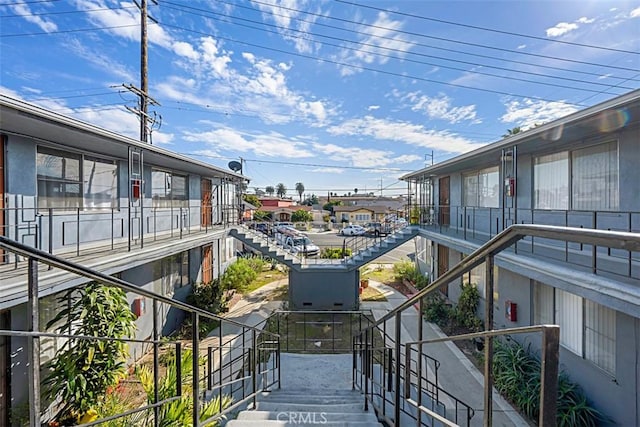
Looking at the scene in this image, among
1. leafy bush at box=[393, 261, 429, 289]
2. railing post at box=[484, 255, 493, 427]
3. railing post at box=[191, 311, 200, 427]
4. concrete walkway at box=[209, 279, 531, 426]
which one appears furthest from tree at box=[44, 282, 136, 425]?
leafy bush at box=[393, 261, 429, 289]

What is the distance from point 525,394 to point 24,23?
18.8m

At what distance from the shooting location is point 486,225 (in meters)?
11.4

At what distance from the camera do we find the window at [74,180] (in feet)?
22.1

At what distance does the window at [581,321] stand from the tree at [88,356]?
7869 mm

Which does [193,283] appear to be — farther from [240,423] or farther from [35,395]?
[35,395]

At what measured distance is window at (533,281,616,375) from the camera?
19.0 ft

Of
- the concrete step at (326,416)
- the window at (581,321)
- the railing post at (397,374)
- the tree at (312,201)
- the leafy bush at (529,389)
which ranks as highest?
the tree at (312,201)

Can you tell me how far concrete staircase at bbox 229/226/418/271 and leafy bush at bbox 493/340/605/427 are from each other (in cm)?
596

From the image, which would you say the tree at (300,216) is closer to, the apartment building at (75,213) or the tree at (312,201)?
the tree at (312,201)

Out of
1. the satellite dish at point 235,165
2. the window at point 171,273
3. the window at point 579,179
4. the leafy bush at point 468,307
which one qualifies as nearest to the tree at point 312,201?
the satellite dish at point 235,165

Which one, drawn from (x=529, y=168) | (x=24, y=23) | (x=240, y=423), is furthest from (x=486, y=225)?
(x=24, y=23)

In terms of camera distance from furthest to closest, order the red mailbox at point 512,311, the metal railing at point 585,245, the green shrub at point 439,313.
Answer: the green shrub at point 439,313 → the red mailbox at point 512,311 → the metal railing at point 585,245

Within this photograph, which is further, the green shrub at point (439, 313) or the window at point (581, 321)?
the green shrub at point (439, 313)

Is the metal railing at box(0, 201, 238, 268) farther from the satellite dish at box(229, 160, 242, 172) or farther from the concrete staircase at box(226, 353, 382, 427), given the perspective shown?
the satellite dish at box(229, 160, 242, 172)
